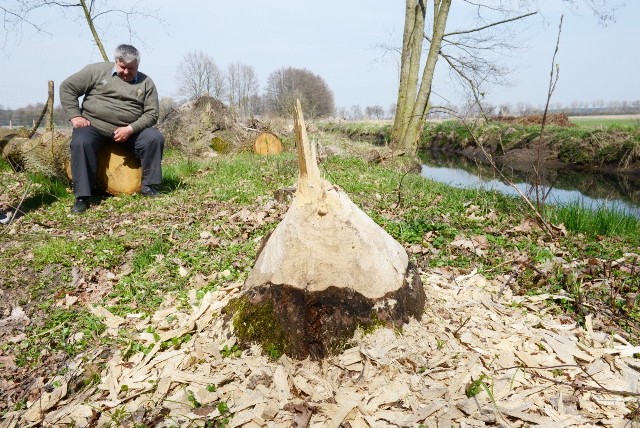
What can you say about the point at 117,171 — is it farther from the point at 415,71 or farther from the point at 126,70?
the point at 415,71

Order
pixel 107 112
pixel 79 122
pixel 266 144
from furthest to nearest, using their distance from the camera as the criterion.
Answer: pixel 266 144
pixel 107 112
pixel 79 122

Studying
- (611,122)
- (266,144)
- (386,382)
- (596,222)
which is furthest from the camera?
(611,122)

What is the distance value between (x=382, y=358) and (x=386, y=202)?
375 cm

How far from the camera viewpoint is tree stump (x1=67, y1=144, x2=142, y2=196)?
6004 mm

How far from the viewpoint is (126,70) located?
553cm

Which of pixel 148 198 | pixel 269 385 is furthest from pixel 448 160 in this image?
pixel 269 385

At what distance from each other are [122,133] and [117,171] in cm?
70

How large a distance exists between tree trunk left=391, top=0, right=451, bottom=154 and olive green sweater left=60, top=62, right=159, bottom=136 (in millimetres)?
Answer: 7639

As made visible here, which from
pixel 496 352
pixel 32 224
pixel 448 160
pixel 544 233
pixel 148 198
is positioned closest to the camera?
pixel 496 352

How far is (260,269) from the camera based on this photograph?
2.39m

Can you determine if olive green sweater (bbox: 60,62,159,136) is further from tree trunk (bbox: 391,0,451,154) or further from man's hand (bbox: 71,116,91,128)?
tree trunk (bbox: 391,0,451,154)

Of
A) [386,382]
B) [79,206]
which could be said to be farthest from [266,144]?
[386,382]

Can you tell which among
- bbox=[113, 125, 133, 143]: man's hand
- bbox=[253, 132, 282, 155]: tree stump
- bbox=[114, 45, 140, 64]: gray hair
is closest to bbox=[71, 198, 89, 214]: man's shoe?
bbox=[113, 125, 133, 143]: man's hand

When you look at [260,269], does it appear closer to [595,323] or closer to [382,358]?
[382,358]
